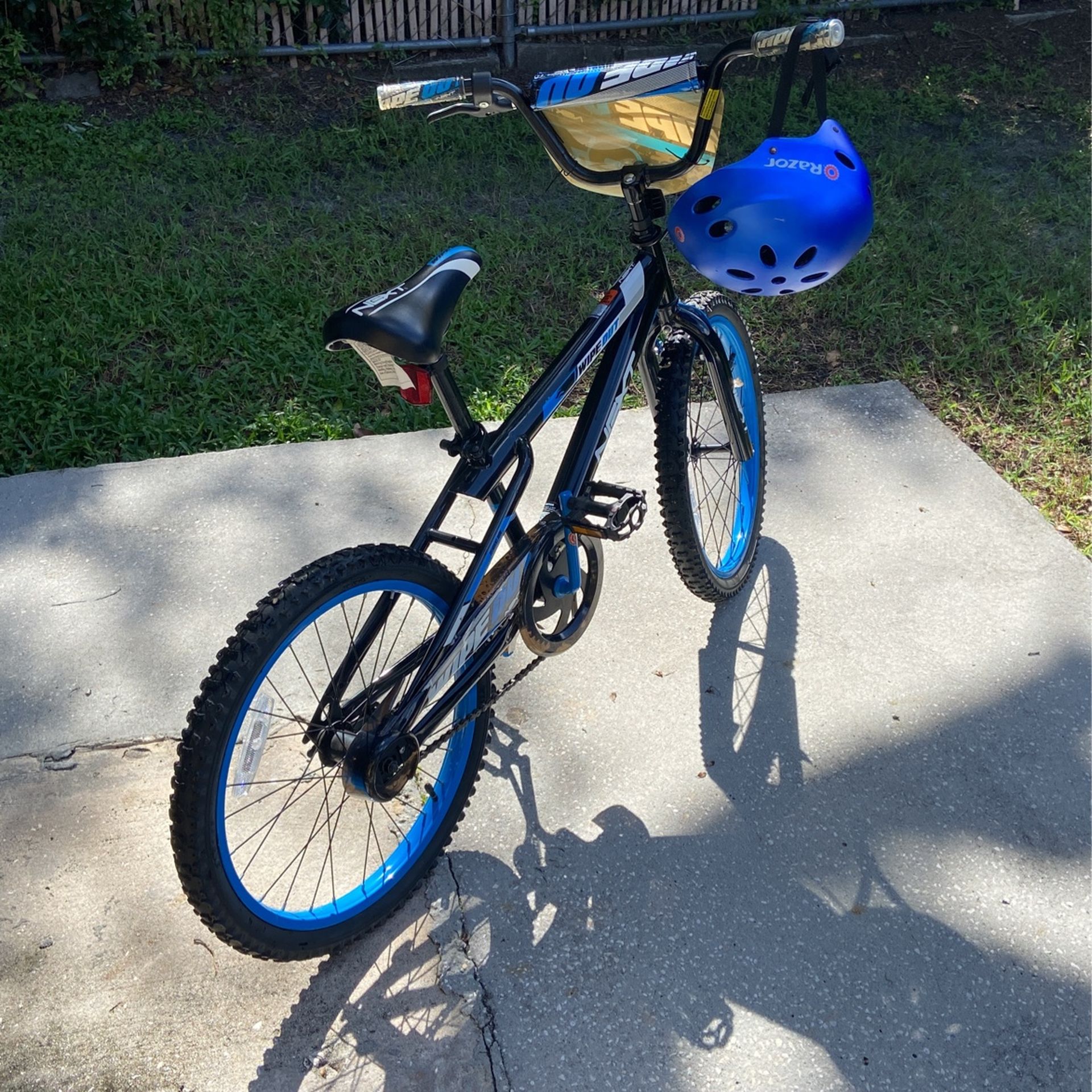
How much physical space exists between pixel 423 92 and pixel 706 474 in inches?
65.3

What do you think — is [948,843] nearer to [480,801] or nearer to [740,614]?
[740,614]

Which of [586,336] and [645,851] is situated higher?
[586,336]

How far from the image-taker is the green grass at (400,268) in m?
3.82

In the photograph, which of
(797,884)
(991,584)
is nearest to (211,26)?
(991,584)

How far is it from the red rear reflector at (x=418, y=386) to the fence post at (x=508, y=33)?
4988 mm

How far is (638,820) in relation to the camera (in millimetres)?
2426

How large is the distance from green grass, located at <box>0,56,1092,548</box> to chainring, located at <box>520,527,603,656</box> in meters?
1.46

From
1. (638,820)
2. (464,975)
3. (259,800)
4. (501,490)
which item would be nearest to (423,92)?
(501,490)

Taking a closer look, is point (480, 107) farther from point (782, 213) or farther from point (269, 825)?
point (269, 825)

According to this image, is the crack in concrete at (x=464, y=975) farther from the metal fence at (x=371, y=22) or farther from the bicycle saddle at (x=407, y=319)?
the metal fence at (x=371, y=22)

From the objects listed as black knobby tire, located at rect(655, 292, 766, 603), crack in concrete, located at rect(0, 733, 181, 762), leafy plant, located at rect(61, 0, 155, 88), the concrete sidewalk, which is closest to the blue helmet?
black knobby tire, located at rect(655, 292, 766, 603)

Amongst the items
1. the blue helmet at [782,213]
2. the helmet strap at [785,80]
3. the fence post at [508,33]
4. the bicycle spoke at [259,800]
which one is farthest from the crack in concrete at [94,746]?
the fence post at [508,33]

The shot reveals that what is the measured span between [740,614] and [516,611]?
967 millimetres

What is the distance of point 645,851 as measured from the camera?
7.72 feet
